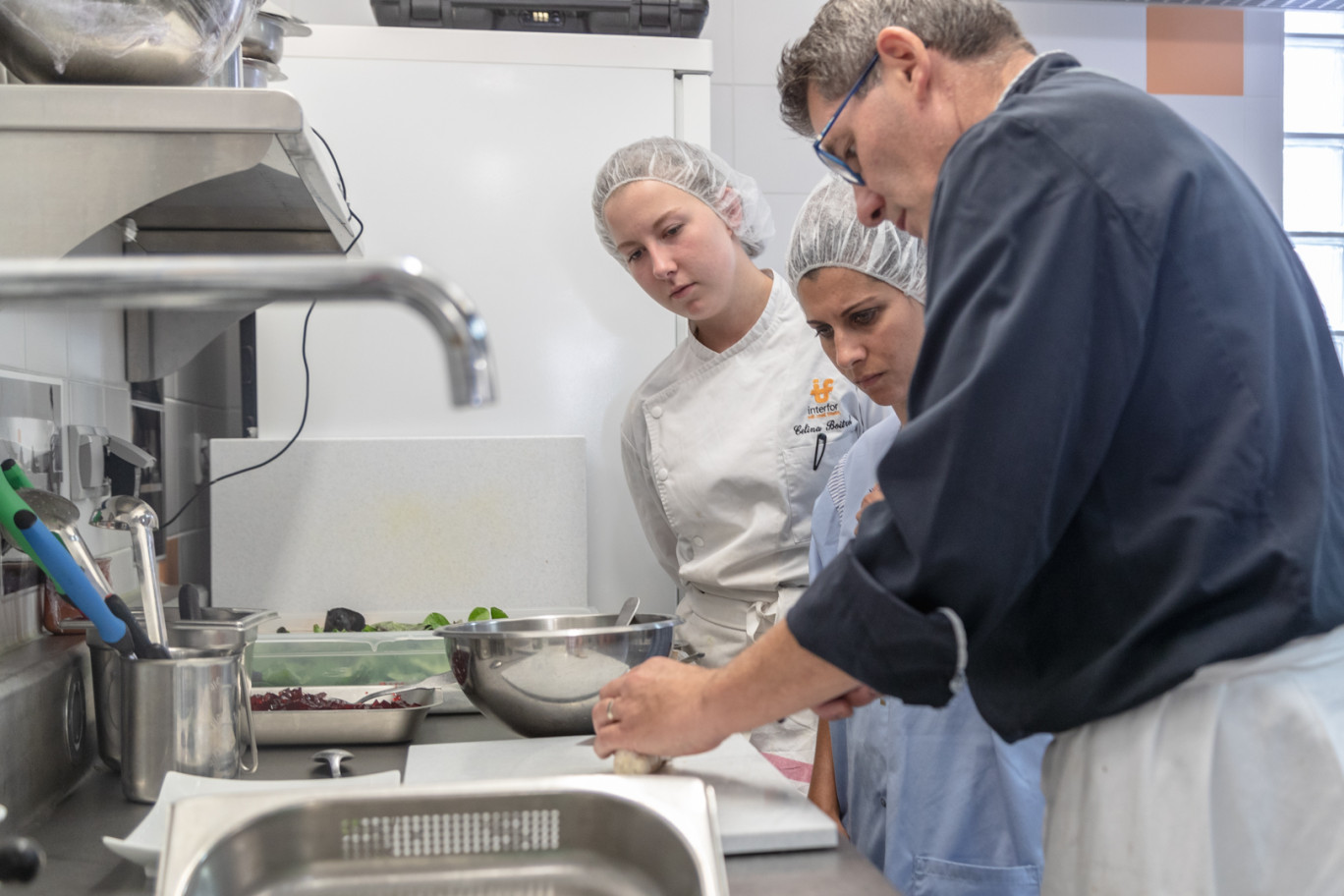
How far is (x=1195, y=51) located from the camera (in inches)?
113

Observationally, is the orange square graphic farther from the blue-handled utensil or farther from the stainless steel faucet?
the stainless steel faucet

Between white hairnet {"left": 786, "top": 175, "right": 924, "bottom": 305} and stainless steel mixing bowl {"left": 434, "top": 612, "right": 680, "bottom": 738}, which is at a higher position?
white hairnet {"left": 786, "top": 175, "right": 924, "bottom": 305}

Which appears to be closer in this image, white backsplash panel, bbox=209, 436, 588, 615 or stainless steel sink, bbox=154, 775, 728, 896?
stainless steel sink, bbox=154, 775, 728, 896

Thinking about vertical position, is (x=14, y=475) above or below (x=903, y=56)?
below

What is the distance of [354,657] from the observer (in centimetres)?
131

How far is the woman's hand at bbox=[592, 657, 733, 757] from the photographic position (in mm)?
865

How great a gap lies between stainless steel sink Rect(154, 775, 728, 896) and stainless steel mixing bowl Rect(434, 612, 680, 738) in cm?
24

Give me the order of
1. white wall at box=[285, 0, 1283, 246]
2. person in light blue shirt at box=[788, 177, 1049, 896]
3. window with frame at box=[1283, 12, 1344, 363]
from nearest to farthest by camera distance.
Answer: person in light blue shirt at box=[788, 177, 1049, 896] < white wall at box=[285, 0, 1283, 246] < window with frame at box=[1283, 12, 1344, 363]

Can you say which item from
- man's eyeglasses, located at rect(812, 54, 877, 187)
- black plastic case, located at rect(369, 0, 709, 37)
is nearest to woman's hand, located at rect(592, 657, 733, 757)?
man's eyeglasses, located at rect(812, 54, 877, 187)

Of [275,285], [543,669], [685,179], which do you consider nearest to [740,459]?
[685,179]

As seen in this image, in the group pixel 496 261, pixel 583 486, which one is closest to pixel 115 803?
pixel 583 486

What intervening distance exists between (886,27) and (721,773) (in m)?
0.61

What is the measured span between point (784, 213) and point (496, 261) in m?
0.89

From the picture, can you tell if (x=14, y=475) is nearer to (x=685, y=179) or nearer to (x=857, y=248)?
(x=857, y=248)
